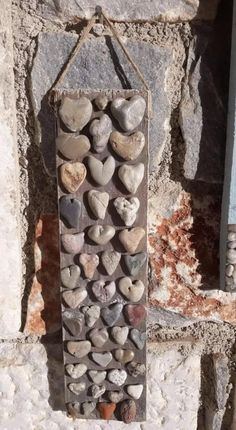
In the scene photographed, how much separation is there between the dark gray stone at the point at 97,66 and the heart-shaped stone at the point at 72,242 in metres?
0.10

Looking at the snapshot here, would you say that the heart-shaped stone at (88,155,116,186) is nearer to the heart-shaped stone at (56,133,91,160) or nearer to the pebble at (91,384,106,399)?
the heart-shaped stone at (56,133,91,160)

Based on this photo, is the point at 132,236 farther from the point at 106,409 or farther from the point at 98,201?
the point at 106,409

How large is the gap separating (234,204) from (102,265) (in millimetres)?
122

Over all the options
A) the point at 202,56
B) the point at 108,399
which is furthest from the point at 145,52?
the point at 108,399

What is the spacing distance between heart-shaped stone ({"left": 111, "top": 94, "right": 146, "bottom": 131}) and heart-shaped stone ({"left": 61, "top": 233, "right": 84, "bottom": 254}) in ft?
0.33

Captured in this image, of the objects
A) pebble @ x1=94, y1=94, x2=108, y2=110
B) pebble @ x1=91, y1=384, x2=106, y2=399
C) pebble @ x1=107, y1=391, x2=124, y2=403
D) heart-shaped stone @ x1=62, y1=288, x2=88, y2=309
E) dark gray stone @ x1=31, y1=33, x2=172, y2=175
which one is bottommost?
pebble @ x1=107, y1=391, x2=124, y2=403

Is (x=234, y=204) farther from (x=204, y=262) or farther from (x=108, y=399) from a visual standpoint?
(x=108, y=399)

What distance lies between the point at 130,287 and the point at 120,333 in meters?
0.04

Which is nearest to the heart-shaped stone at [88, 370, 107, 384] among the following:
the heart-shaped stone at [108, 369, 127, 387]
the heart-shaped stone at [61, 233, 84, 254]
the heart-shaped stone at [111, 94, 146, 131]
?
the heart-shaped stone at [108, 369, 127, 387]

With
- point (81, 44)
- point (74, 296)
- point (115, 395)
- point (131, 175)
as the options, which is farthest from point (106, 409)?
point (81, 44)

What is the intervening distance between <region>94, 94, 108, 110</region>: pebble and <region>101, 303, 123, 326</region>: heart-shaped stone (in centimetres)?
17

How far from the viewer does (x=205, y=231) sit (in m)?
0.52

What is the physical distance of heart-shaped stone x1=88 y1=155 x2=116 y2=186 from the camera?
0.47 meters

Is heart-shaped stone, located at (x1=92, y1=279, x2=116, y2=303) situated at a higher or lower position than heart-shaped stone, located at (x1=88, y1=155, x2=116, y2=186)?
lower
